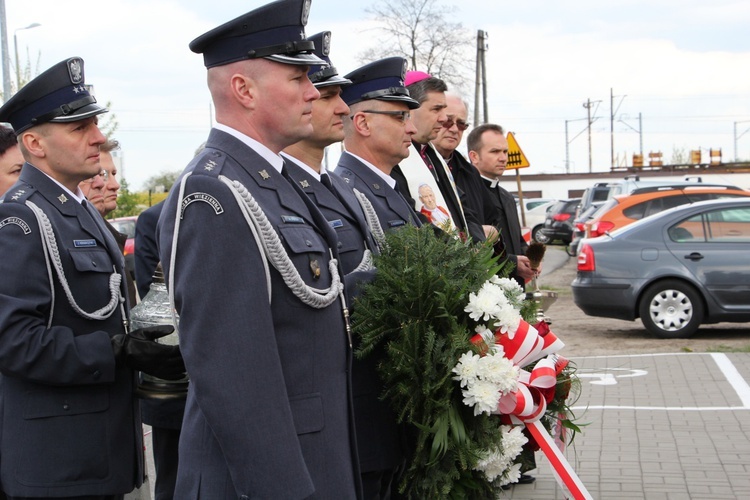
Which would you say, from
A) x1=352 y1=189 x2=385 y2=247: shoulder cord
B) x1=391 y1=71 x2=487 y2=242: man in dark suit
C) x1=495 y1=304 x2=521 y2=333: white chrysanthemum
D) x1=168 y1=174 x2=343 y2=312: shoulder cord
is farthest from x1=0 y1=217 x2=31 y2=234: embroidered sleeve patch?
x1=391 y1=71 x2=487 y2=242: man in dark suit

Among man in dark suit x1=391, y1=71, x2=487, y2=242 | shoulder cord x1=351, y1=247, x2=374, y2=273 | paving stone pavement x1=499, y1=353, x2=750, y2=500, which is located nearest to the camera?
shoulder cord x1=351, y1=247, x2=374, y2=273

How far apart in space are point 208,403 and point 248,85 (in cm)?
85

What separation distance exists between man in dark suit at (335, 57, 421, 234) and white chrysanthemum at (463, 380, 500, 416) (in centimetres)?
122

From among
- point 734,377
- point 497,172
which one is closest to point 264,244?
point 497,172

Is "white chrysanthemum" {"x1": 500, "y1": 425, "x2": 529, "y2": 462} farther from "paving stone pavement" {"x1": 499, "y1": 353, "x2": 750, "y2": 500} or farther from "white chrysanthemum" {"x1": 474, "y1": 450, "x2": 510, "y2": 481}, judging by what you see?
"paving stone pavement" {"x1": 499, "y1": 353, "x2": 750, "y2": 500}

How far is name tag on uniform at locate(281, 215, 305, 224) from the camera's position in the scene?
8.85 feet

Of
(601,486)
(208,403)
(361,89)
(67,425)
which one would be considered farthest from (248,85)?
(601,486)

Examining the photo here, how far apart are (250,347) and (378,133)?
7.28 feet

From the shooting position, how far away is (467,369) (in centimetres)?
320

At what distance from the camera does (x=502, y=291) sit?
3371mm

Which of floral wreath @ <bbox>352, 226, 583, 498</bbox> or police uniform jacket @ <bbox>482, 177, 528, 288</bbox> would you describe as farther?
police uniform jacket @ <bbox>482, 177, 528, 288</bbox>

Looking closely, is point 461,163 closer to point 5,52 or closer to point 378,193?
point 378,193

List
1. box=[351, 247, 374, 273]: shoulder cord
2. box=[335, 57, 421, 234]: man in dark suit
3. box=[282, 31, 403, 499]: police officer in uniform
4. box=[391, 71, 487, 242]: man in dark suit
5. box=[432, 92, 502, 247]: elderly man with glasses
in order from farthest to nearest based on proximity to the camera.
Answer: box=[432, 92, 502, 247]: elderly man with glasses < box=[391, 71, 487, 242]: man in dark suit < box=[335, 57, 421, 234]: man in dark suit < box=[351, 247, 374, 273]: shoulder cord < box=[282, 31, 403, 499]: police officer in uniform

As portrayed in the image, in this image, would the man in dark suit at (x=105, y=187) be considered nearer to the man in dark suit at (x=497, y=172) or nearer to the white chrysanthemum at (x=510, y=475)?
the man in dark suit at (x=497, y=172)
